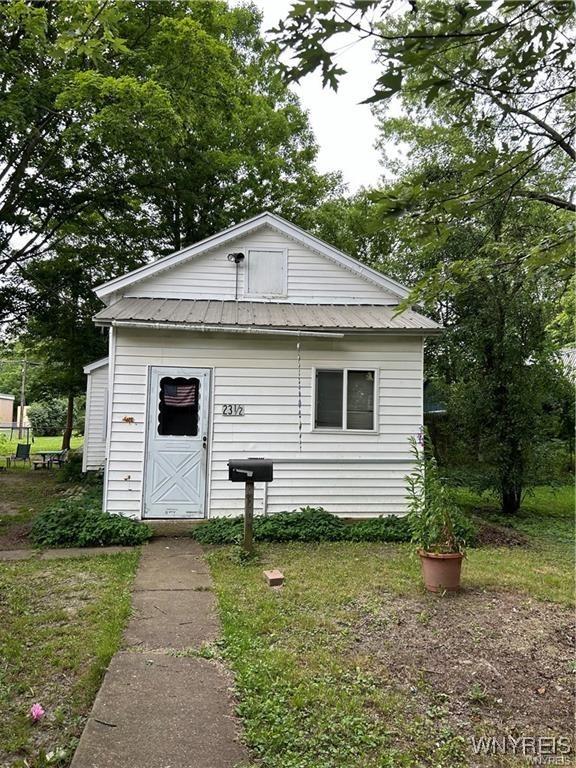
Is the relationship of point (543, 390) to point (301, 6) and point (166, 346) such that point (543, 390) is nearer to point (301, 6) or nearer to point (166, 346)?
point (166, 346)

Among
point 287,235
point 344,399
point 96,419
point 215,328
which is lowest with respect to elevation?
point 96,419

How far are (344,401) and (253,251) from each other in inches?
129

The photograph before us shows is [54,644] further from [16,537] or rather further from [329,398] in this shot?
[329,398]

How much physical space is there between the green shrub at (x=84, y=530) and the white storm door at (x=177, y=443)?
2.15 ft

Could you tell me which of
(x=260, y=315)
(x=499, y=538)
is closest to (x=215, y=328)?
(x=260, y=315)

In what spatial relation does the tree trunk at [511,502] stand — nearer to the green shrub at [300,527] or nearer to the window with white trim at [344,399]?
the window with white trim at [344,399]

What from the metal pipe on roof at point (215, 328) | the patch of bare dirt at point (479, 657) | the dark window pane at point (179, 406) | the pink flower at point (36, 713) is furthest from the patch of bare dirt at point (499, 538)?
the pink flower at point (36, 713)

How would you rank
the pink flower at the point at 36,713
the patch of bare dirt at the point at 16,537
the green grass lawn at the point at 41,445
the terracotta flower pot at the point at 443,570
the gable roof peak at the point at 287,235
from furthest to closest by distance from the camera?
the green grass lawn at the point at 41,445 → the gable roof peak at the point at 287,235 → the patch of bare dirt at the point at 16,537 → the terracotta flower pot at the point at 443,570 → the pink flower at the point at 36,713

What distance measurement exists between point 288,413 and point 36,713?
18.9 ft

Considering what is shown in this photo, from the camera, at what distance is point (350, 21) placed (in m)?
1.94

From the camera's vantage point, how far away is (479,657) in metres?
3.68

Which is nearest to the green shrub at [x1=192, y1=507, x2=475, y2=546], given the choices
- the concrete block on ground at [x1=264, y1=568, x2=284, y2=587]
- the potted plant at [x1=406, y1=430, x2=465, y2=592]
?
the concrete block on ground at [x1=264, y1=568, x2=284, y2=587]

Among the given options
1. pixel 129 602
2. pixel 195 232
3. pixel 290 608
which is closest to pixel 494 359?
pixel 290 608

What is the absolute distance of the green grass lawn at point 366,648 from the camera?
265cm
